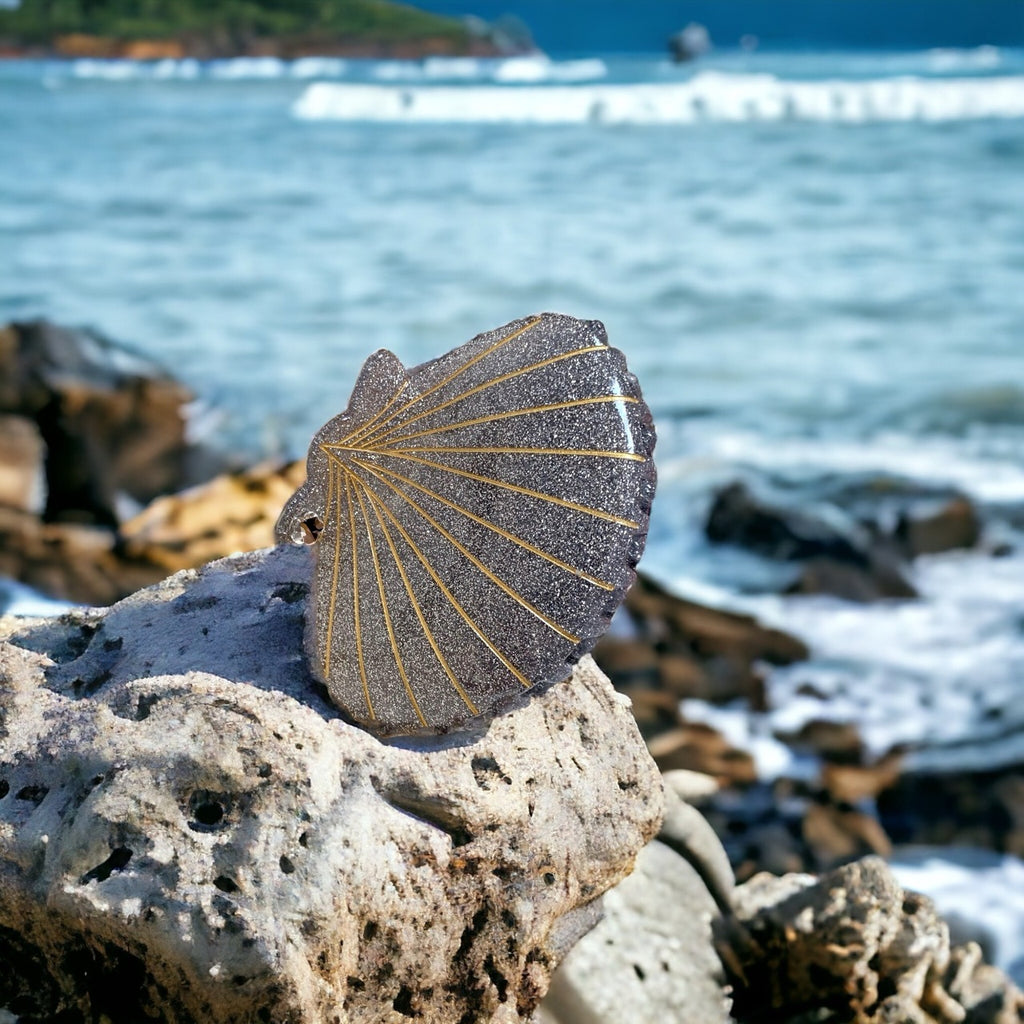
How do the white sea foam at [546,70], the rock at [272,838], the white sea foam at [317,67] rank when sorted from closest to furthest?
the rock at [272,838], the white sea foam at [317,67], the white sea foam at [546,70]

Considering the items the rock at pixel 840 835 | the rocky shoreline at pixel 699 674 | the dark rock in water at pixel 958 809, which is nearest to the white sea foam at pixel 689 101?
the rocky shoreline at pixel 699 674

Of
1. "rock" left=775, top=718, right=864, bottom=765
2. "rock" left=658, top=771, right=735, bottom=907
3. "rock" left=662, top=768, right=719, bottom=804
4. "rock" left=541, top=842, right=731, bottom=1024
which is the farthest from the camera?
"rock" left=775, top=718, right=864, bottom=765

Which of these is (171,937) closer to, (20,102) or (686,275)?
(686,275)

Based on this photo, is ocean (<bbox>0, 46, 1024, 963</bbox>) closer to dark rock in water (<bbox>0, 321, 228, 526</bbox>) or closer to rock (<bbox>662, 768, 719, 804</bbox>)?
dark rock in water (<bbox>0, 321, 228, 526</bbox>)

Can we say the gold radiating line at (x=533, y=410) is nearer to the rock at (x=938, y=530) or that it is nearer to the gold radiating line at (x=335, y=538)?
the gold radiating line at (x=335, y=538)

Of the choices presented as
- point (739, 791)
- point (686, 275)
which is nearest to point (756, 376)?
point (686, 275)

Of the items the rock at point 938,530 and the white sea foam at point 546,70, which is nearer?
the rock at point 938,530

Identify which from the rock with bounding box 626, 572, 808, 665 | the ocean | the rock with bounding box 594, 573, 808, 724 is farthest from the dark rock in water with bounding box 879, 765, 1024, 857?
the rock with bounding box 626, 572, 808, 665
